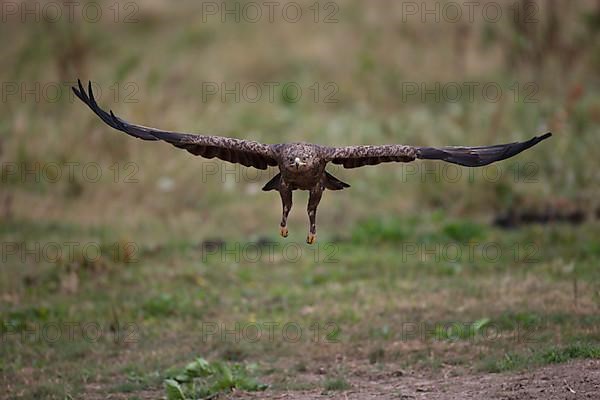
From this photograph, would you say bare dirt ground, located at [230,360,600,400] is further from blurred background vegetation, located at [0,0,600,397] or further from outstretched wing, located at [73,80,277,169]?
outstretched wing, located at [73,80,277,169]

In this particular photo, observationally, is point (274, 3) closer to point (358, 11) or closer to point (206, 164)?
point (358, 11)

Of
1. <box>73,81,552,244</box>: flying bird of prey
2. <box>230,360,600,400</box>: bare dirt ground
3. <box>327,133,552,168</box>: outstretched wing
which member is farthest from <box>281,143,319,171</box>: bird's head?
<box>230,360,600,400</box>: bare dirt ground

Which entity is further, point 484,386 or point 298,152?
point 298,152

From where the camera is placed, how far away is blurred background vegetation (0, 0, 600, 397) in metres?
10.7

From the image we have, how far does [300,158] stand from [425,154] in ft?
3.27

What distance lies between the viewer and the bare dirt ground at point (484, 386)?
24.5 ft

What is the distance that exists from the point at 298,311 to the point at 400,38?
11196 millimetres

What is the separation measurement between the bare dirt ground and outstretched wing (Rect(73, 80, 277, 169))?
1961 mm

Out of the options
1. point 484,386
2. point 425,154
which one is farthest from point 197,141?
point 484,386

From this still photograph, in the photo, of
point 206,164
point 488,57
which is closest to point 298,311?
point 206,164

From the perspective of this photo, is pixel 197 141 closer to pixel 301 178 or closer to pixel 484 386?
pixel 301 178

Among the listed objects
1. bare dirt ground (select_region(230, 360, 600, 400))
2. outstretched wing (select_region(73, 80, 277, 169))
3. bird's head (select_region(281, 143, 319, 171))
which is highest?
outstretched wing (select_region(73, 80, 277, 169))

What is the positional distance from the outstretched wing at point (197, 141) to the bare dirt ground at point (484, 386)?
1.96 metres

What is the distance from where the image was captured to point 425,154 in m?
8.25
